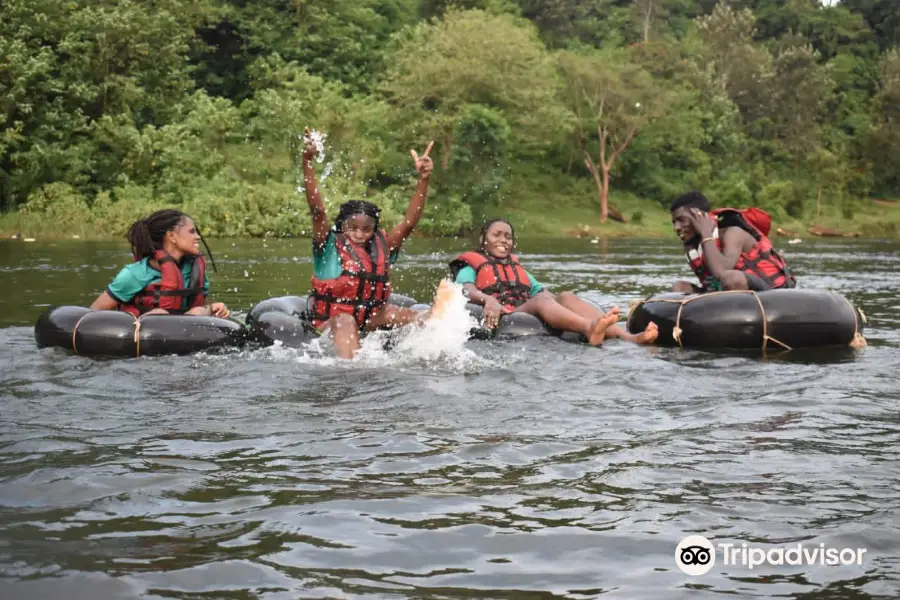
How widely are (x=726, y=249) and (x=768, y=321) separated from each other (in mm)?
1098

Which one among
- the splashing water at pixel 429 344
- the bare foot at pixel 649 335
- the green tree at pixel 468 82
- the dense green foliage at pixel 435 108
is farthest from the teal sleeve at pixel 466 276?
the green tree at pixel 468 82

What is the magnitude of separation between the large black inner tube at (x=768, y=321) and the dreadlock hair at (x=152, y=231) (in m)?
4.07

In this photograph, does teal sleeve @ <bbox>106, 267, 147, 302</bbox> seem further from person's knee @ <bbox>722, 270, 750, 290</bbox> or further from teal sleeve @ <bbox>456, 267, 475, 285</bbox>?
person's knee @ <bbox>722, 270, 750, 290</bbox>

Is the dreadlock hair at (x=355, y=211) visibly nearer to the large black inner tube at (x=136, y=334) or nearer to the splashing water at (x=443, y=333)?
the splashing water at (x=443, y=333)

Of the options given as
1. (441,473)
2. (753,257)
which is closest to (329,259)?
(753,257)

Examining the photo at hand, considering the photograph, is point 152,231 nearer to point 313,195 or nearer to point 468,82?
point 313,195

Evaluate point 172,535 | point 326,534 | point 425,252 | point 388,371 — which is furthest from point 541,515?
point 425,252

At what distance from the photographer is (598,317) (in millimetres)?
9219

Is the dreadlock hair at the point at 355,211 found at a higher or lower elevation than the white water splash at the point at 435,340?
higher

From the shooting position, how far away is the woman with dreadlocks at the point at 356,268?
8609 millimetres

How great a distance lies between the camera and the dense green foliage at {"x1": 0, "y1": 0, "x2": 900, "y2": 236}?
32.9 metres

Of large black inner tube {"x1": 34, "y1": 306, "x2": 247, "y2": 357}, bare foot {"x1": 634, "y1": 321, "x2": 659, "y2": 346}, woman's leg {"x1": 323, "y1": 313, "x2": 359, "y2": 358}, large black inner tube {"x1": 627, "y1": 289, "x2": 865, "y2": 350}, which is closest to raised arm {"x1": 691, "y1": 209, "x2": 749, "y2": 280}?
large black inner tube {"x1": 627, "y1": 289, "x2": 865, "y2": 350}

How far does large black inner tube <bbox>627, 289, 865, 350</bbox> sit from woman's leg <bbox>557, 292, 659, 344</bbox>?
0.23m

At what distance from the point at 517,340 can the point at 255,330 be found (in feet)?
7.11
